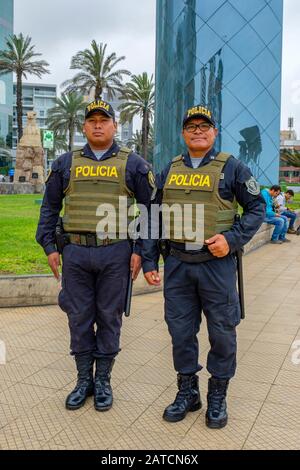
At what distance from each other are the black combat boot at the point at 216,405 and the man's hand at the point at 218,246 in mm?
813

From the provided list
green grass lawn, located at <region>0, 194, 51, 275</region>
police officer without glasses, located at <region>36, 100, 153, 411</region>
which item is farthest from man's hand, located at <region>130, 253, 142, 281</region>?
green grass lawn, located at <region>0, 194, 51, 275</region>

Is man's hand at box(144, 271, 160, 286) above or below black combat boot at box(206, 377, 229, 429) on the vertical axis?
above

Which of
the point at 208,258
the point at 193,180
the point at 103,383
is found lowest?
the point at 103,383

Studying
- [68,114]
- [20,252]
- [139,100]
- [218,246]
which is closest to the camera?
[218,246]

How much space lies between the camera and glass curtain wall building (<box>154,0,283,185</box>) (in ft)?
91.8

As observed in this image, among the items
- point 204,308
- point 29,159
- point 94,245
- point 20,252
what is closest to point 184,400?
point 204,308

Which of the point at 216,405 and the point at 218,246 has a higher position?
the point at 218,246

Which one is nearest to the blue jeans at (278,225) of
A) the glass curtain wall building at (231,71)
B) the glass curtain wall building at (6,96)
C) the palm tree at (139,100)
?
the glass curtain wall building at (231,71)

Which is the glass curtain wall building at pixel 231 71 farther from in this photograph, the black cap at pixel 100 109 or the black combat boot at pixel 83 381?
the black combat boot at pixel 83 381

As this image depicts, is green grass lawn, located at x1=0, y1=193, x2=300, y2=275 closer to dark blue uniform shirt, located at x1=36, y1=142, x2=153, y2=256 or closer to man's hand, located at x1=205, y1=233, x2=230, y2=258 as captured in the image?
dark blue uniform shirt, located at x1=36, y1=142, x2=153, y2=256

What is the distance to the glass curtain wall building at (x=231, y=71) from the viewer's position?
2797 cm

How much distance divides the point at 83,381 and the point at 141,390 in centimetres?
46

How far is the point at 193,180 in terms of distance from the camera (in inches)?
122

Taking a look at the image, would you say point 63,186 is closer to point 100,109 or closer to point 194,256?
point 100,109
